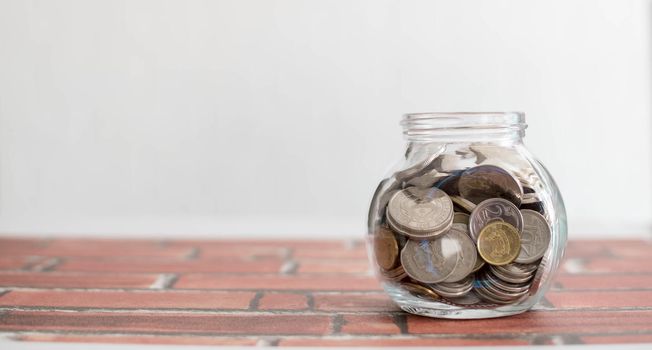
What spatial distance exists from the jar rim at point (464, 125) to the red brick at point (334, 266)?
0.41m

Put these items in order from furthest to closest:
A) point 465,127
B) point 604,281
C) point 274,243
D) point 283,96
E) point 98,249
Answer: point 283,96, point 274,243, point 98,249, point 604,281, point 465,127

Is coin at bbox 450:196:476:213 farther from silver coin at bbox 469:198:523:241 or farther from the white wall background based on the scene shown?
the white wall background

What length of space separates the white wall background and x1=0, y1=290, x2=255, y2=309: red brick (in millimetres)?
827

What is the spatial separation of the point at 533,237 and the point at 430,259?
0.40 feet

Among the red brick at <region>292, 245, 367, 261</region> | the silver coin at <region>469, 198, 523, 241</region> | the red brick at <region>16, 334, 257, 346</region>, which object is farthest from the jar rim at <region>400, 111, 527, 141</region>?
the red brick at <region>292, 245, 367, 261</region>

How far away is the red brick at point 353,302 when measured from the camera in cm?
103

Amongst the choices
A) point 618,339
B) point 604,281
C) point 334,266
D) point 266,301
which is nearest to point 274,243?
point 334,266

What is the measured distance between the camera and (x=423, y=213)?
903 mm

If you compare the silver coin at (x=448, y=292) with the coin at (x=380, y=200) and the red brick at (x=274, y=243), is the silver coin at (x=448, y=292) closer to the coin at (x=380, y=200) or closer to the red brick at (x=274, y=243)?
the coin at (x=380, y=200)

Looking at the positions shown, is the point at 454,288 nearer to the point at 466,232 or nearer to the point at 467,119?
the point at 466,232

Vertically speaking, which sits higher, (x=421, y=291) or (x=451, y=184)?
(x=451, y=184)

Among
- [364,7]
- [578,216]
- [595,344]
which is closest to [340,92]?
[364,7]

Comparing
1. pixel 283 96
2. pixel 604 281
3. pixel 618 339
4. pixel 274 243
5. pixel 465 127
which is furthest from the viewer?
pixel 283 96

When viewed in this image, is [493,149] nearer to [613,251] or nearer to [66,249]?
[613,251]
